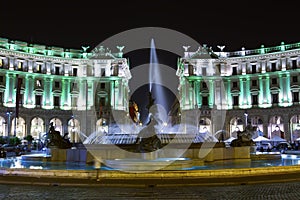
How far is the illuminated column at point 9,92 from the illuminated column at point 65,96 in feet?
28.3

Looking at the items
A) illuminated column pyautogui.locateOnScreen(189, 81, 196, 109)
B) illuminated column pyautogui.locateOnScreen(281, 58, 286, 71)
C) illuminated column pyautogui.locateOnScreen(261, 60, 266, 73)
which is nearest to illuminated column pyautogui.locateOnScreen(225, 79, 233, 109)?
illuminated column pyautogui.locateOnScreen(261, 60, 266, 73)

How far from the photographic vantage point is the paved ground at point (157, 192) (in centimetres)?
995

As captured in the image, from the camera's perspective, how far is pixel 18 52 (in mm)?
56094

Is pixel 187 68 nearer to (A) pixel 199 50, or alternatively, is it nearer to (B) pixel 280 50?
(A) pixel 199 50

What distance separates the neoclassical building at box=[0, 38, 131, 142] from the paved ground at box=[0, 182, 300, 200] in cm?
4711

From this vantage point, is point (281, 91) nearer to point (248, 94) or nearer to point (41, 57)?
point (248, 94)

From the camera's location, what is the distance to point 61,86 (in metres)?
61.6

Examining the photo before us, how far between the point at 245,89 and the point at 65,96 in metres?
31.9

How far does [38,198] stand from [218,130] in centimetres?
5261

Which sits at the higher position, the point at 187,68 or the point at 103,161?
the point at 187,68

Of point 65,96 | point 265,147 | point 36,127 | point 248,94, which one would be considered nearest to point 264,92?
point 248,94

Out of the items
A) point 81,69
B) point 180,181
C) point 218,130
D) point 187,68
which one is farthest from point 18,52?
point 180,181

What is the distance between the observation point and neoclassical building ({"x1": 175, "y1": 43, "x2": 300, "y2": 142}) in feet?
190

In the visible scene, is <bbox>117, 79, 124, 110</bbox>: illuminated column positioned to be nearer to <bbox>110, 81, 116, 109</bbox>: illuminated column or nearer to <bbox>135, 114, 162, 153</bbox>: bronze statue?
<bbox>110, 81, 116, 109</bbox>: illuminated column
